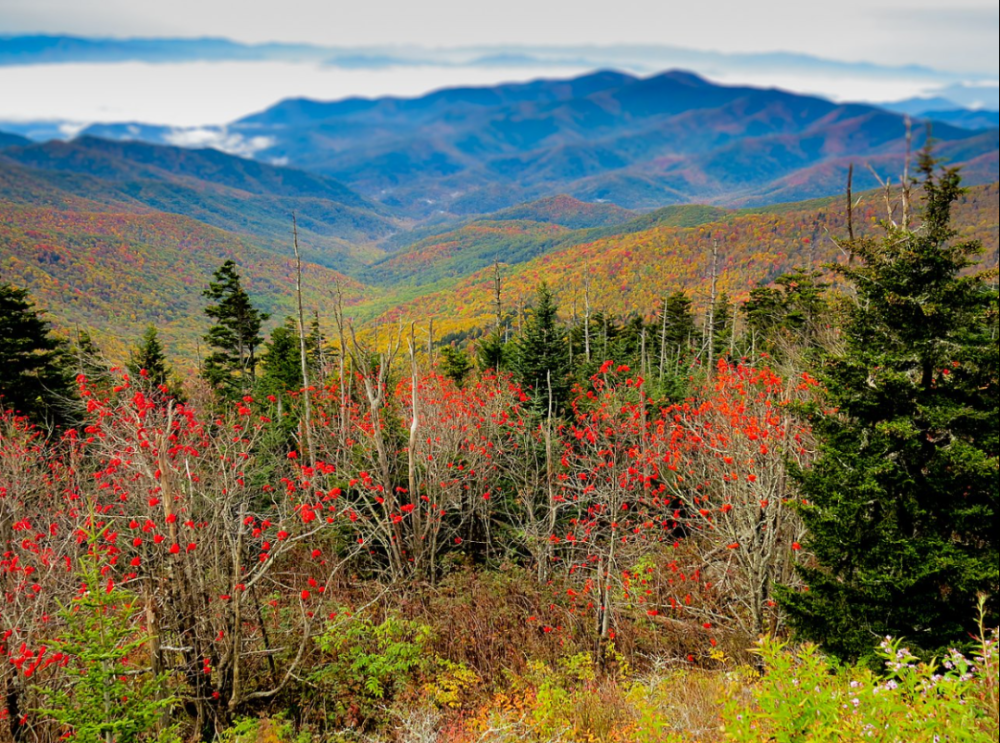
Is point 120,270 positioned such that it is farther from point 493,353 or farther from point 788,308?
A: point 788,308

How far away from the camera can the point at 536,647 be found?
1141cm

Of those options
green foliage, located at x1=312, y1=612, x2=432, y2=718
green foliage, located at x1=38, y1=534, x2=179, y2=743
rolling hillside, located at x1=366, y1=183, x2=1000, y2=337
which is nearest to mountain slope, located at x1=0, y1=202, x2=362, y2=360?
rolling hillside, located at x1=366, y1=183, x2=1000, y2=337

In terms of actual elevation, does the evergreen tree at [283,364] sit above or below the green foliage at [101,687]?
below

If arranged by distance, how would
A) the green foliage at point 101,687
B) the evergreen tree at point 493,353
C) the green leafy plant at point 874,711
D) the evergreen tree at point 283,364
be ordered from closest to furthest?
the green leafy plant at point 874,711 → the green foliage at point 101,687 → the evergreen tree at point 283,364 → the evergreen tree at point 493,353

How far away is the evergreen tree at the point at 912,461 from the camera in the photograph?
7414mm

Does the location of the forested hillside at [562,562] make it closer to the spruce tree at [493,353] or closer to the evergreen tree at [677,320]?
the spruce tree at [493,353]

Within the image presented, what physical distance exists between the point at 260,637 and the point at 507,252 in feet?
309

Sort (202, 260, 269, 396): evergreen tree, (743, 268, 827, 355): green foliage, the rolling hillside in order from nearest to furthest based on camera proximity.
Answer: (743, 268, 827, 355): green foliage, (202, 260, 269, 396): evergreen tree, the rolling hillside

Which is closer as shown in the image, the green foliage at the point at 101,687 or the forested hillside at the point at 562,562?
the green foliage at the point at 101,687

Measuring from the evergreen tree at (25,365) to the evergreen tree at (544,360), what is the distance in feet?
66.9

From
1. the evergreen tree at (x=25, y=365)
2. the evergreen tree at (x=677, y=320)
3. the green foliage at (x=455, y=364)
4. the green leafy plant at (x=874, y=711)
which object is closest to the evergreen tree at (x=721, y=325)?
the evergreen tree at (x=677, y=320)

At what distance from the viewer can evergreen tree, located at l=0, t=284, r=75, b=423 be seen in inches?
954

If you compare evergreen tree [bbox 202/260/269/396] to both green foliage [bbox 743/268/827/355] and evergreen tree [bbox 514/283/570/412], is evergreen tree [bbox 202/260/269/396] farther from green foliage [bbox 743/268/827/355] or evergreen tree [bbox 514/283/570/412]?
green foliage [bbox 743/268/827/355]

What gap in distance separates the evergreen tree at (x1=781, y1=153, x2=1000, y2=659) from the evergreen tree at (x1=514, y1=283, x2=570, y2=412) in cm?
1265
